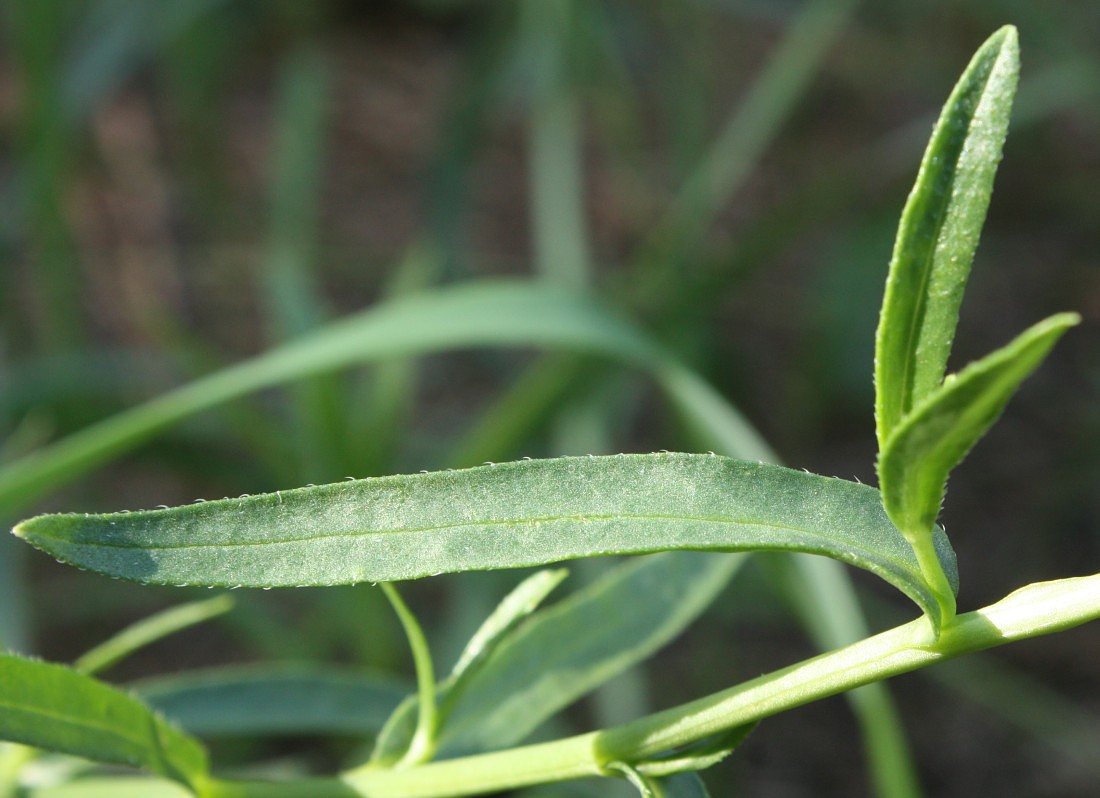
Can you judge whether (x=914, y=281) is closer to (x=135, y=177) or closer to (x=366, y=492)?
(x=366, y=492)

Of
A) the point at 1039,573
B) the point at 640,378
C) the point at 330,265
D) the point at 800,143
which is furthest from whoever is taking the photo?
the point at 800,143

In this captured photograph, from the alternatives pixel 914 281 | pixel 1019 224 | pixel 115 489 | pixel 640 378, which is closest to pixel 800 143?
pixel 1019 224

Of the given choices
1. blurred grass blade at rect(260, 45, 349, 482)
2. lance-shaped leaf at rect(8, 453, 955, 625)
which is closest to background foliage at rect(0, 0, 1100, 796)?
blurred grass blade at rect(260, 45, 349, 482)

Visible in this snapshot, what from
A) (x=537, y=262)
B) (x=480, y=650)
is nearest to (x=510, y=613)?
(x=480, y=650)

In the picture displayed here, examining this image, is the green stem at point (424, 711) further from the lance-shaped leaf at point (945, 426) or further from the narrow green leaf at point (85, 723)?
the lance-shaped leaf at point (945, 426)

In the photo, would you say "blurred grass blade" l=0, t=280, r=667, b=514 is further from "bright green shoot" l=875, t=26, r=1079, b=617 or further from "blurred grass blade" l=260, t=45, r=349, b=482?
"bright green shoot" l=875, t=26, r=1079, b=617
